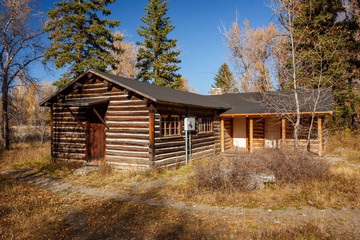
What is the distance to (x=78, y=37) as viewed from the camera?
64.1ft

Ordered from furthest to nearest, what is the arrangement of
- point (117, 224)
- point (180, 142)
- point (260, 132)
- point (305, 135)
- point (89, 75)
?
1. point (260, 132)
2. point (305, 135)
3. point (180, 142)
4. point (89, 75)
5. point (117, 224)

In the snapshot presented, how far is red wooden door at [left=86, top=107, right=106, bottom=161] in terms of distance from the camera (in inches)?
461

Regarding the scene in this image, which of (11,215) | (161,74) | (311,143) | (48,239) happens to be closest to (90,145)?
(11,215)

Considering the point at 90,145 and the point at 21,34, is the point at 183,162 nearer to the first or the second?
the point at 90,145

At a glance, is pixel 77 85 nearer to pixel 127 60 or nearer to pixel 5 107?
pixel 5 107

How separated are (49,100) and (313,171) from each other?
13.3 meters

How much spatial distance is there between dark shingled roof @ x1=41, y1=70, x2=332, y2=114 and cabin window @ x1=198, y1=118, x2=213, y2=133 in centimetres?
101

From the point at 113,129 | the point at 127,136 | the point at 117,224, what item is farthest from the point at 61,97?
the point at 117,224

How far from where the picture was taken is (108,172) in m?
10.1

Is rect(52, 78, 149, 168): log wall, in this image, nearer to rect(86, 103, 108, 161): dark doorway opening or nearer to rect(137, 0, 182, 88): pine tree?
rect(86, 103, 108, 161): dark doorway opening

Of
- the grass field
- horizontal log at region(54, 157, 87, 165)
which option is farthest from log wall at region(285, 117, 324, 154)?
horizontal log at region(54, 157, 87, 165)

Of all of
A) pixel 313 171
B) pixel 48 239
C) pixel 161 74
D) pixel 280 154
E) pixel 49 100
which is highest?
pixel 161 74

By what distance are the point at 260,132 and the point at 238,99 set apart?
3296mm

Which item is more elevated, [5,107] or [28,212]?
[5,107]
